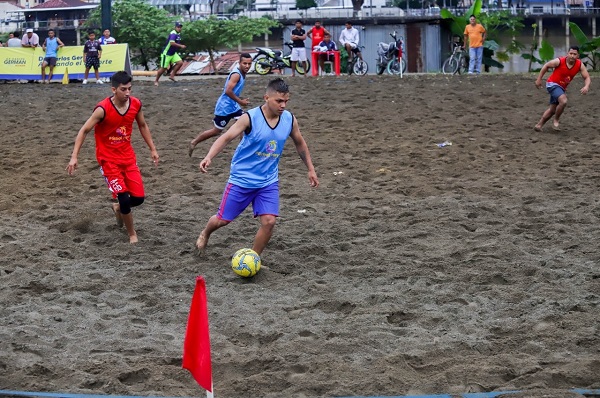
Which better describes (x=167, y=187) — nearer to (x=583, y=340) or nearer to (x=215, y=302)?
(x=215, y=302)

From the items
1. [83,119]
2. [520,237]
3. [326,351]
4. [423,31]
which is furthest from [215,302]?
[423,31]

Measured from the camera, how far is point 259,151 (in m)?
8.00

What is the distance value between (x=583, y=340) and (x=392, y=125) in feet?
33.1

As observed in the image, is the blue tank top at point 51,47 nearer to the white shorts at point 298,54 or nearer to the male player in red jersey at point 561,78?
the white shorts at point 298,54

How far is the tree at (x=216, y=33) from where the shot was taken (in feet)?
128

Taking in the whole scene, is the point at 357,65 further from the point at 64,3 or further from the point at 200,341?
the point at 64,3

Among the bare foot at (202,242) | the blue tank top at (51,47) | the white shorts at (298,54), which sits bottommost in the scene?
the bare foot at (202,242)

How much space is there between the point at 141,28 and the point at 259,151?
101 ft

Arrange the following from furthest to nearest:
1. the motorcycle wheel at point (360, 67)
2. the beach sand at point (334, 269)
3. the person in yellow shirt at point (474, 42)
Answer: the motorcycle wheel at point (360, 67)
the person in yellow shirt at point (474, 42)
the beach sand at point (334, 269)

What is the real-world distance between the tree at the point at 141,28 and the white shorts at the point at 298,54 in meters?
12.9

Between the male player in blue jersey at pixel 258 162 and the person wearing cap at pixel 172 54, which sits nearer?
the male player in blue jersey at pixel 258 162

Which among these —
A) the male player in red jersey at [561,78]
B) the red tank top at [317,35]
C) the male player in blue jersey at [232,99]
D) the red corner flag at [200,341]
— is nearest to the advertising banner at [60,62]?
the red tank top at [317,35]

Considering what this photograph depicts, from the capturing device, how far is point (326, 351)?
6012 mm

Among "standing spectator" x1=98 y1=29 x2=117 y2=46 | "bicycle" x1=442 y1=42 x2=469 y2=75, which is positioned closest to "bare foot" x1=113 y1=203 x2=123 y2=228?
"standing spectator" x1=98 y1=29 x2=117 y2=46
